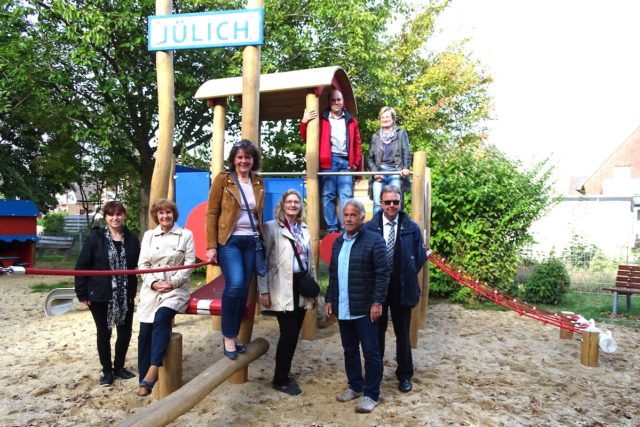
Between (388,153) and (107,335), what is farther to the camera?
(388,153)

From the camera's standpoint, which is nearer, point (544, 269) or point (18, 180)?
point (544, 269)

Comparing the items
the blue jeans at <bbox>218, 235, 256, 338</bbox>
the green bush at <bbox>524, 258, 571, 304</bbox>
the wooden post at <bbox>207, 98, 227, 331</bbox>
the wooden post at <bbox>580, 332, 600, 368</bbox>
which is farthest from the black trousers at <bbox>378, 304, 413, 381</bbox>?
the green bush at <bbox>524, 258, 571, 304</bbox>

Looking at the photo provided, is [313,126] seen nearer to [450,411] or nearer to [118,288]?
[118,288]

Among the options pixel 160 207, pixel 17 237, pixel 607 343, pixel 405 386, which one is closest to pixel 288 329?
pixel 405 386

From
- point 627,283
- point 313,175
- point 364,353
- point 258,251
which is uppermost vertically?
point 313,175

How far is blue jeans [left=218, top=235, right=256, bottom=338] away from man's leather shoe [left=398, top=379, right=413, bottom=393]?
1.51 m

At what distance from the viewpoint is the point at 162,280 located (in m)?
3.61

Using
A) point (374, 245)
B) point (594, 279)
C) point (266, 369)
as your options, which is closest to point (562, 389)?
point (374, 245)

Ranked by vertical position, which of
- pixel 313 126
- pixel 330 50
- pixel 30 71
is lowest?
pixel 313 126

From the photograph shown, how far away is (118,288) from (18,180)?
13708 millimetres

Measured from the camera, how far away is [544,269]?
853 centimetres

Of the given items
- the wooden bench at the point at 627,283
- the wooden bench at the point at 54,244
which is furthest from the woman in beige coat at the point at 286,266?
the wooden bench at the point at 54,244

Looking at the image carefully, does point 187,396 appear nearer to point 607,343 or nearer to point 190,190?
point 190,190

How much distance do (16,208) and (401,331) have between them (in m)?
10.7
